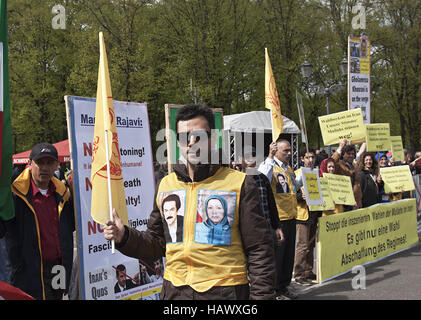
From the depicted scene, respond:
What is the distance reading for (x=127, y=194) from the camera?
17.4ft

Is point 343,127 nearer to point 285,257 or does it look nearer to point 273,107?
point 273,107

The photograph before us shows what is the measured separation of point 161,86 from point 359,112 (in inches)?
687

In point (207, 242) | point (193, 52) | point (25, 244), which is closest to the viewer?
point (207, 242)

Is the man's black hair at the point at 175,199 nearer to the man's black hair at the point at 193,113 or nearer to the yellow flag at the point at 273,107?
the man's black hair at the point at 193,113

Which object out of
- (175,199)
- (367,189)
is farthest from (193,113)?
(367,189)

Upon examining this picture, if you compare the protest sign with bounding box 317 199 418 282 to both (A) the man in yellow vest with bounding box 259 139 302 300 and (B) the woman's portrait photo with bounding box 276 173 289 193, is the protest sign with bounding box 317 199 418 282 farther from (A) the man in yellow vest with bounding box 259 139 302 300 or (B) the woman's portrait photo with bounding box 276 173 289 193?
(B) the woman's portrait photo with bounding box 276 173 289 193

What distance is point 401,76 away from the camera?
102 feet

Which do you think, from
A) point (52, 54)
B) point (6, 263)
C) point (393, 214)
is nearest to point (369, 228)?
point (393, 214)

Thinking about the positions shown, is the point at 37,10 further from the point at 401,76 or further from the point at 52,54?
the point at 401,76

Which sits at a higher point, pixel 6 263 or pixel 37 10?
pixel 37 10

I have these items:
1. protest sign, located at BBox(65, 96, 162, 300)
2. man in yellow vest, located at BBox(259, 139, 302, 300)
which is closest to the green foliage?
man in yellow vest, located at BBox(259, 139, 302, 300)

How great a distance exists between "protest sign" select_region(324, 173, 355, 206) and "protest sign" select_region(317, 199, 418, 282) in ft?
0.86

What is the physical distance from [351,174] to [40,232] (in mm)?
5923

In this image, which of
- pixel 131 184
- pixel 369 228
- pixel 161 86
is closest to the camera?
pixel 131 184
